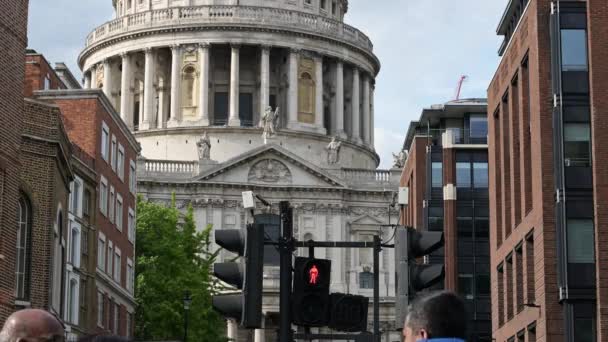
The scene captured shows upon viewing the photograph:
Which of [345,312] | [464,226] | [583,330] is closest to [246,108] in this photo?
[464,226]

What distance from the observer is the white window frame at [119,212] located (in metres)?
74.4

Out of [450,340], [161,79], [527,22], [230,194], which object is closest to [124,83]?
[161,79]

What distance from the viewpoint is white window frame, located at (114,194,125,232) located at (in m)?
74.4

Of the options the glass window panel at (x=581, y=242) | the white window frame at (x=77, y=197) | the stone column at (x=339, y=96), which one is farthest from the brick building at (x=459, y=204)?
the stone column at (x=339, y=96)

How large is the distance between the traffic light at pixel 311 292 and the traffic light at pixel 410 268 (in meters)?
Result: 0.86

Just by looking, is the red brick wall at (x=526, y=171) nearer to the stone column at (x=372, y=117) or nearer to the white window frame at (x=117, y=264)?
the white window frame at (x=117, y=264)

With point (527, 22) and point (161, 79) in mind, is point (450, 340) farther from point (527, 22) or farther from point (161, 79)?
point (161, 79)

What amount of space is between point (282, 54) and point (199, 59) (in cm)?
830

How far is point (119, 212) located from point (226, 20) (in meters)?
71.2

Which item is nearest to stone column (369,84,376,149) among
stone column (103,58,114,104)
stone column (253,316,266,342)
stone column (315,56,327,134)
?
stone column (315,56,327,134)

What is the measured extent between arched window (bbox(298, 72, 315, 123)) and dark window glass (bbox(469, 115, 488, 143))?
2233 inches

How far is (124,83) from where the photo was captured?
148 m

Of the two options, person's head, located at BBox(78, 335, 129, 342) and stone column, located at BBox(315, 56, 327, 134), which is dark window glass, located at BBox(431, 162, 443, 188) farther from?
person's head, located at BBox(78, 335, 129, 342)

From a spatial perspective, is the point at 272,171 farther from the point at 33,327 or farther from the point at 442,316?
the point at 33,327
